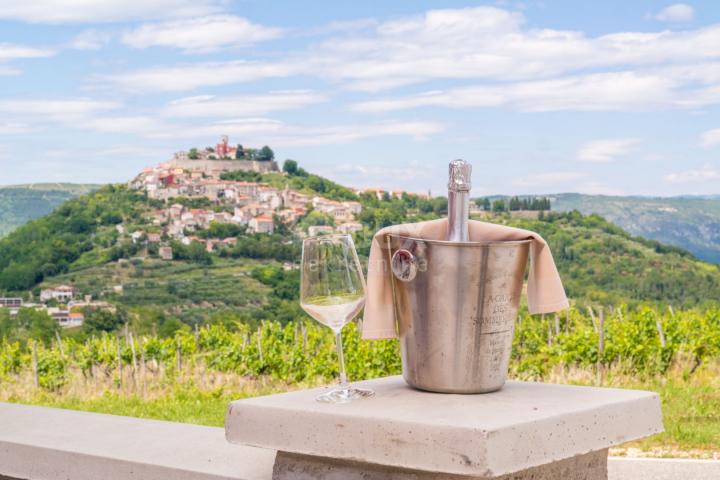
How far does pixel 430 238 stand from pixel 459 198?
12 centimetres

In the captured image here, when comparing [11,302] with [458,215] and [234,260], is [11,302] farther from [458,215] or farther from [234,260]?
[458,215]

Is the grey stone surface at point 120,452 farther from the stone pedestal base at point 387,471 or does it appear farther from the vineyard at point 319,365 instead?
the vineyard at point 319,365

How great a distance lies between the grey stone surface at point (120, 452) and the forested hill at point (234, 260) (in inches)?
1066

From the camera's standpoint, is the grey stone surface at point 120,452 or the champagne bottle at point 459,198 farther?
the grey stone surface at point 120,452

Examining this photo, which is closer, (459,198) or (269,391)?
(459,198)

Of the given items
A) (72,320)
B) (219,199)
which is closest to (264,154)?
A: (219,199)

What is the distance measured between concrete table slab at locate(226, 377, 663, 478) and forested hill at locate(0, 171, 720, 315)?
27.5m

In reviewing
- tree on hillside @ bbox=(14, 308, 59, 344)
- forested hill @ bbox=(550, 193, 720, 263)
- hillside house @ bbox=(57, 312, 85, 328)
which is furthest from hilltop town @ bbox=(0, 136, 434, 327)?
forested hill @ bbox=(550, 193, 720, 263)

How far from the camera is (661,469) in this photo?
199 inches

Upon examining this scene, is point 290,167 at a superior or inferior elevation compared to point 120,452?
superior

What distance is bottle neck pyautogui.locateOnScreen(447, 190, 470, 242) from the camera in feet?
6.46

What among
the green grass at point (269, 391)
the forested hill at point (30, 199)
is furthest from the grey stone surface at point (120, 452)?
the forested hill at point (30, 199)

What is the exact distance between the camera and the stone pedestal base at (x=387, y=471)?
6.07 feet

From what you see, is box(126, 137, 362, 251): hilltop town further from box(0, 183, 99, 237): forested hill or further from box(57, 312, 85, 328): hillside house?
box(57, 312, 85, 328): hillside house
